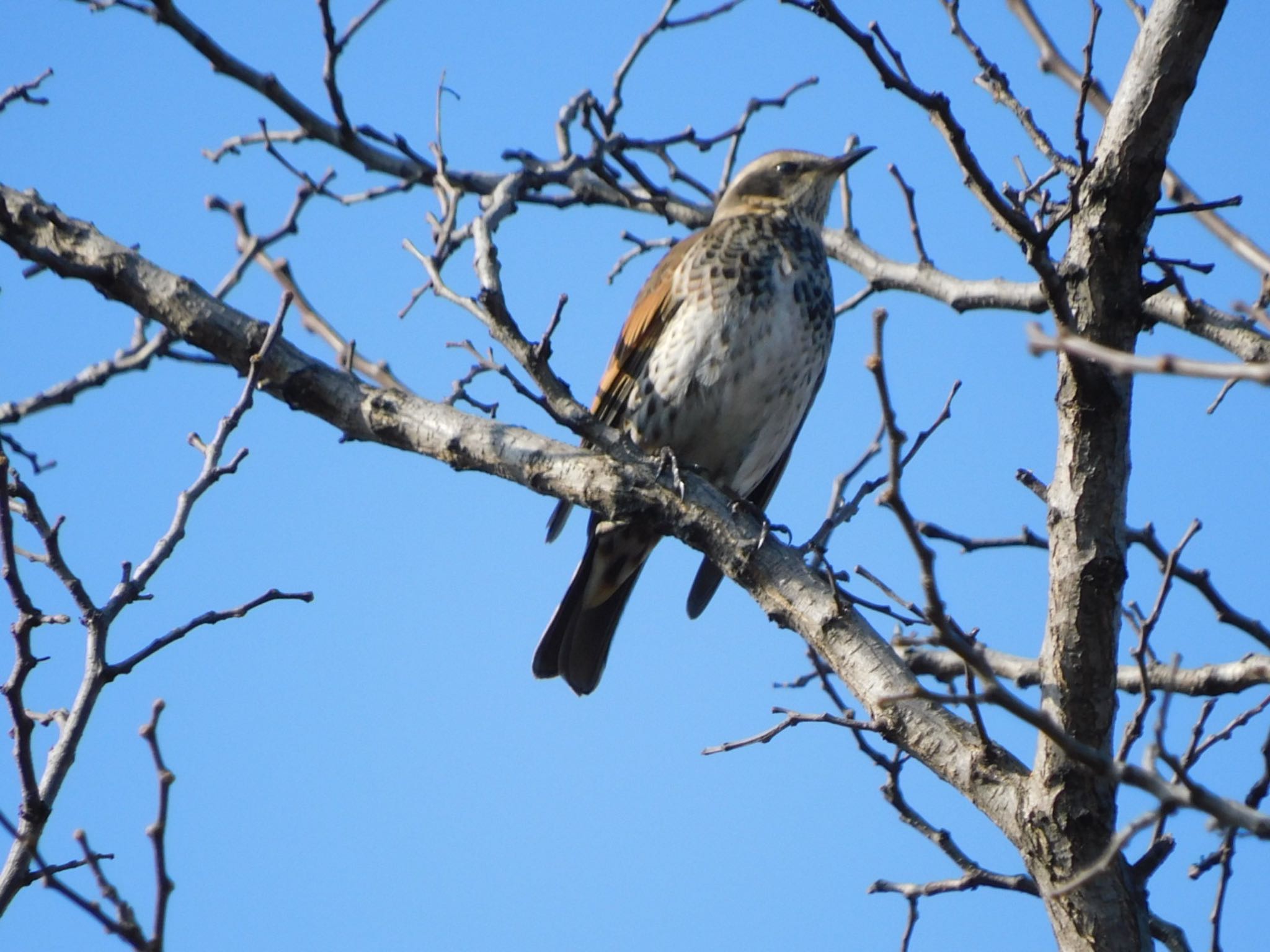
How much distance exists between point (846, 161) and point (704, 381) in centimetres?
163

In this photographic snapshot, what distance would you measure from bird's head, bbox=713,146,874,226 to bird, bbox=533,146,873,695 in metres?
0.44

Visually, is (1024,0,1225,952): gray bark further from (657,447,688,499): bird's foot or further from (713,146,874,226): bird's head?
(713,146,874,226): bird's head

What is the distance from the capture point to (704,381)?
4.93m

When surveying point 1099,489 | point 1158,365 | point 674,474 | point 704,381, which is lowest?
point 1158,365

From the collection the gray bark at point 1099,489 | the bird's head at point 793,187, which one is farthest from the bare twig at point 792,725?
the bird's head at point 793,187

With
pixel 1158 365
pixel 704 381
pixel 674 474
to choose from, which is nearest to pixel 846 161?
pixel 704 381

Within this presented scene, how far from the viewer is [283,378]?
3539mm

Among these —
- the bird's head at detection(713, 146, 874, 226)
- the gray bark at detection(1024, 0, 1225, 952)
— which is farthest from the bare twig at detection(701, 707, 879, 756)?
the bird's head at detection(713, 146, 874, 226)

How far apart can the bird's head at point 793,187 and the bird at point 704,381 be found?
437mm

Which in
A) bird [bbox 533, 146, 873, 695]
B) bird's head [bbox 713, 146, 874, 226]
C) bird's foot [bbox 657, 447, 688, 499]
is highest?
bird's head [bbox 713, 146, 874, 226]

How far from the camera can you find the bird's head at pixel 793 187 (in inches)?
231

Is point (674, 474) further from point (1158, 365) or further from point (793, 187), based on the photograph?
point (793, 187)

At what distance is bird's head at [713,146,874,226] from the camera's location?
5875 millimetres

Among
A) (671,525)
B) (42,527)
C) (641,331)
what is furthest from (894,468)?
(641,331)
